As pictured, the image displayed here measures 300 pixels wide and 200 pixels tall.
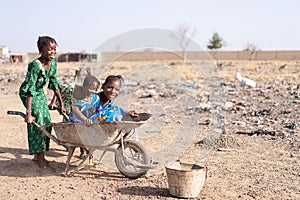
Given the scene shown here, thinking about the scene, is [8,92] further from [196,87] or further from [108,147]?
[108,147]

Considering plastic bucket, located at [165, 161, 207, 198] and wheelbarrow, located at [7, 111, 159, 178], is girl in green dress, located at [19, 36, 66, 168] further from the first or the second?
plastic bucket, located at [165, 161, 207, 198]

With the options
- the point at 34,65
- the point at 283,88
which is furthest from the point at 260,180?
the point at 283,88

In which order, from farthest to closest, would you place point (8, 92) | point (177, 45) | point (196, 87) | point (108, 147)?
point (196, 87)
point (8, 92)
point (177, 45)
point (108, 147)

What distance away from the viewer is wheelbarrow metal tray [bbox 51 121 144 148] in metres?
4.18

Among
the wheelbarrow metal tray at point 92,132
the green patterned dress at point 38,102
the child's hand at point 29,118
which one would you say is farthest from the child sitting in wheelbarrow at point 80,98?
the child's hand at point 29,118

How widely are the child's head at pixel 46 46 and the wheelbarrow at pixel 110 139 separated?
2.50 feet

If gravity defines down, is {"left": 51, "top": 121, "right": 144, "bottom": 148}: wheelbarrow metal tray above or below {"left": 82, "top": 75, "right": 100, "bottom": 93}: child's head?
below

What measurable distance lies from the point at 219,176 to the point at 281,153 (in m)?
1.54

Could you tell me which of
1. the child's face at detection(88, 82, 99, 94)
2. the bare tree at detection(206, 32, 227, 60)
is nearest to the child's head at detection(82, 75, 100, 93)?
the child's face at detection(88, 82, 99, 94)

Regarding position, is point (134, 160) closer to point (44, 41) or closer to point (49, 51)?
point (49, 51)

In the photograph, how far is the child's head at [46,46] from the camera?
178 inches

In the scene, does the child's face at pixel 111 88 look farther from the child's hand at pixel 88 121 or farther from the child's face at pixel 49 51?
the child's face at pixel 49 51

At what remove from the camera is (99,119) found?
4.45m

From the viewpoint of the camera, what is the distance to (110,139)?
4332 mm
